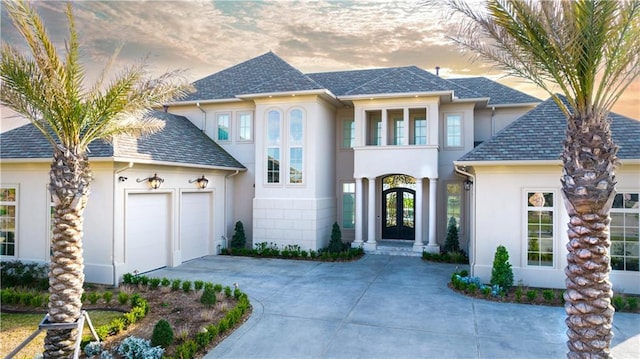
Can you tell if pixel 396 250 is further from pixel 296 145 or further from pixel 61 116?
pixel 61 116

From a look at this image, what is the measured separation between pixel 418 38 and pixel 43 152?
12646mm

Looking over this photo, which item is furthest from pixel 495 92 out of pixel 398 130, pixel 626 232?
pixel 626 232

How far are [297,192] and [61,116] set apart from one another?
9.37 meters

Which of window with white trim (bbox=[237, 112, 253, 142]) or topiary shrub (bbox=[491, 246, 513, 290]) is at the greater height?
window with white trim (bbox=[237, 112, 253, 142])

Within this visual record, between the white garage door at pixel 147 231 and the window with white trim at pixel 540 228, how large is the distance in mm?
10613

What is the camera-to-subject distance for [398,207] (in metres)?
16.3

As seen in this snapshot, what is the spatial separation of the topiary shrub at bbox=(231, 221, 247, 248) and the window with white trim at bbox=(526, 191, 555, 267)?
9972 mm

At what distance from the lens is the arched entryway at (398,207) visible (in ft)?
53.2

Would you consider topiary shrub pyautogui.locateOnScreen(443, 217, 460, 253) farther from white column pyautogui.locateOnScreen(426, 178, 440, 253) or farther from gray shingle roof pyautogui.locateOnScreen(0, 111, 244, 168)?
gray shingle roof pyautogui.locateOnScreen(0, 111, 244, 168)

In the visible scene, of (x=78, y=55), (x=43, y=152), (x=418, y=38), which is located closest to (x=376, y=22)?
(x=418, y=38)

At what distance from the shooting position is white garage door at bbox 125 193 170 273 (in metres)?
10.7

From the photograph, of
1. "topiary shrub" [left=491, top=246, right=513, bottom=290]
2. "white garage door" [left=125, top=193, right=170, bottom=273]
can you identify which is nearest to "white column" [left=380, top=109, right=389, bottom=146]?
"topiary shrub" [left=491, top=246, right=513, bottom=290]

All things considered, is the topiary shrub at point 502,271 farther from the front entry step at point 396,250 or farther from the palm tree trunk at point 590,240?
the front entry step at point 396,250

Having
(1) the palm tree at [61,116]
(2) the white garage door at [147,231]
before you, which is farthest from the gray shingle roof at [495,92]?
(1) the palm tree at [61,116]
